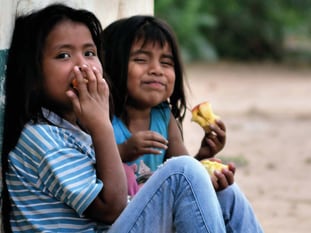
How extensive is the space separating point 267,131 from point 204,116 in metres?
5.57

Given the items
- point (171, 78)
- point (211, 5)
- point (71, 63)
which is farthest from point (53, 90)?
point (211, 5)

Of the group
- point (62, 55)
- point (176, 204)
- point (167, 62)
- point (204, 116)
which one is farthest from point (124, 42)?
point (176, 204)

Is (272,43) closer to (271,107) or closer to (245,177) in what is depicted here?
(271,107)

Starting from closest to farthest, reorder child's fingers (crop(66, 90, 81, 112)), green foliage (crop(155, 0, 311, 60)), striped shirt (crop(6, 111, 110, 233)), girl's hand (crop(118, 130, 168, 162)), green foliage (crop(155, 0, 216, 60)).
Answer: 1. striped shirt (crop(6, 111, 110, 233))
2. child's fingers (crop(66, 90, 81, 112))
3. girl's hand (crop(118, 130, 168, 162))
4. green foliage (crop(155, 0, 216, 60))
5. green foliage (crop(155, 0, 311, 60))

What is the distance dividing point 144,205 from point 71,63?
54 centimetres

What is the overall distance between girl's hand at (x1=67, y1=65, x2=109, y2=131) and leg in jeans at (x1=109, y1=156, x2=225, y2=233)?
28cm

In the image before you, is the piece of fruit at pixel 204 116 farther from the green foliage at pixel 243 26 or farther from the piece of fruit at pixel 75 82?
the green foliage at pixel 243 26

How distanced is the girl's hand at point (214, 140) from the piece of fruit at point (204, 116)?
3 centimetres

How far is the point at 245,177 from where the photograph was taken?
6.79 m

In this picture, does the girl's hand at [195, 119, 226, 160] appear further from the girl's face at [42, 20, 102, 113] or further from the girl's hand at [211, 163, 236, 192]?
the girl's face at [42, 20, 102, 113]

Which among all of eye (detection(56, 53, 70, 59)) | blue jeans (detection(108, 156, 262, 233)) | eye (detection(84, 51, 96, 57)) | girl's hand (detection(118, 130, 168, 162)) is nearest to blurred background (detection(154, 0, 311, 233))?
girl's hand (detection(118, 130, 168, 162))

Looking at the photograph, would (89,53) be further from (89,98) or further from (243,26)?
(243,26)

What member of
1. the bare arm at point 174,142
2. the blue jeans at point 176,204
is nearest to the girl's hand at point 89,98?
the blue jeans at point 176,204

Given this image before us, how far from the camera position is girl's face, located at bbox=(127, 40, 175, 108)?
11.2ft
